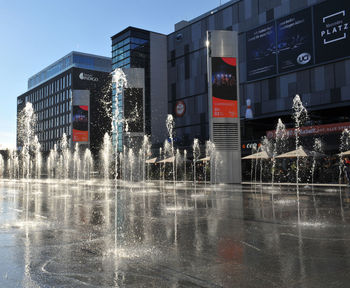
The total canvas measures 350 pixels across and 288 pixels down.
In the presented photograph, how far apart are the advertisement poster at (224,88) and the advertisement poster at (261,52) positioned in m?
14.5

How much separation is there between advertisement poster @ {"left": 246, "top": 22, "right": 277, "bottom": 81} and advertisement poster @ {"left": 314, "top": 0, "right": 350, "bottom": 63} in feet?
17.9

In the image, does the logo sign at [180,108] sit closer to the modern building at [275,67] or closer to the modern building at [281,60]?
the modern building at [275,67]

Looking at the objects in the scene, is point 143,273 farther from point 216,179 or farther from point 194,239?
point 216,179

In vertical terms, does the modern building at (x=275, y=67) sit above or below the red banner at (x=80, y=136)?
above

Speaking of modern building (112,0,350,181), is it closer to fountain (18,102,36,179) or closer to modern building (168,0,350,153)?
modern building (168,0,350,153)

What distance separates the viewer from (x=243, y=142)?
41094 millimetres

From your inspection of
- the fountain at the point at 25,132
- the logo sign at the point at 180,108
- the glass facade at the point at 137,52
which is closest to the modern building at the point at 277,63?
the logo sign at the point at 180,108

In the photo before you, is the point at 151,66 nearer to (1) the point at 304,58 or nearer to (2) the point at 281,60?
(2) the point at 281,60

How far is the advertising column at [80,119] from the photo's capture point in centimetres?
4509

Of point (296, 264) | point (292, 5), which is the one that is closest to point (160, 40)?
point (292, 5)

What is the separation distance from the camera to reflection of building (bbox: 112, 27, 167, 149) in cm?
6062

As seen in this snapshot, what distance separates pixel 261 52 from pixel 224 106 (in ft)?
57.1

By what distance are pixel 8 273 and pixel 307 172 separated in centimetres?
2851

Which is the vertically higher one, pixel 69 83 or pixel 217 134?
pixel 69 83
